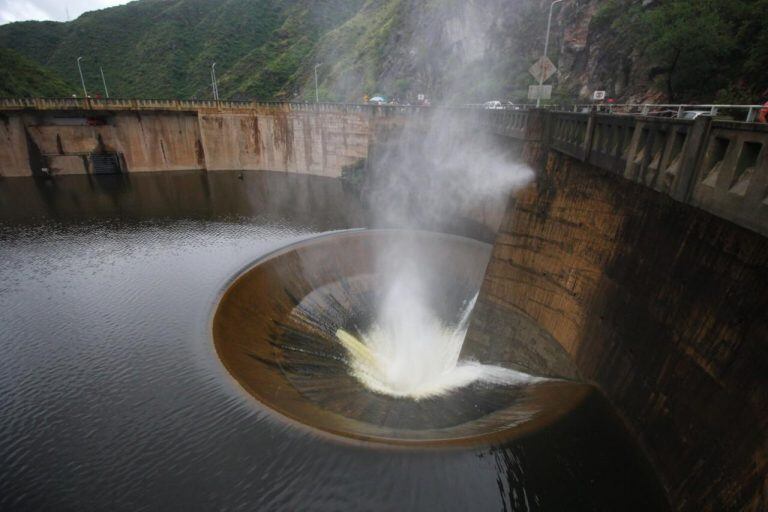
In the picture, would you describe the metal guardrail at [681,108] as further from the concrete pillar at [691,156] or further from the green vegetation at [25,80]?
the green vegetation at [25,80]

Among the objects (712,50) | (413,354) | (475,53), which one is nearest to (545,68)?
(712,50)

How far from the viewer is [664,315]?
31.1ft

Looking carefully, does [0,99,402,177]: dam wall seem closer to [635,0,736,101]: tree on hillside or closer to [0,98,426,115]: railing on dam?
[0,98,426,115]: railing on dam

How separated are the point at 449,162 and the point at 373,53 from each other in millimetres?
46834

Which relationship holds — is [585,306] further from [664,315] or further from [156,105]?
[156,105]

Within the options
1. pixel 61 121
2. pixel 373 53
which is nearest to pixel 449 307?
pixel 61 121

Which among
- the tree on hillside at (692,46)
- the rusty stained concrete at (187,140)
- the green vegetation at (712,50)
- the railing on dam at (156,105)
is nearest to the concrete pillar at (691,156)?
the green vegetation at (712,50)

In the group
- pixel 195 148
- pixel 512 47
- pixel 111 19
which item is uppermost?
pixel 111 19

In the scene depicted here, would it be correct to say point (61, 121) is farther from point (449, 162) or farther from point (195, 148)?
point (449, 162)

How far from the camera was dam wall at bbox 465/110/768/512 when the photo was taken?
701 centimetres

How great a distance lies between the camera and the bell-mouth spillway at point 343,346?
1155 cm

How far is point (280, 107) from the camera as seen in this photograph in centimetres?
4541

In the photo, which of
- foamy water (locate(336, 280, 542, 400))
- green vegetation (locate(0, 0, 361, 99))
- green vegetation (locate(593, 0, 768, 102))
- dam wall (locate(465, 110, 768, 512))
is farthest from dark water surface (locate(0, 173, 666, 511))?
green vegetation (locate(0, 0, 361, 99))

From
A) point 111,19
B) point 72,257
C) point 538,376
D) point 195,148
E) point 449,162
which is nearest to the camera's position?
point 538,376
